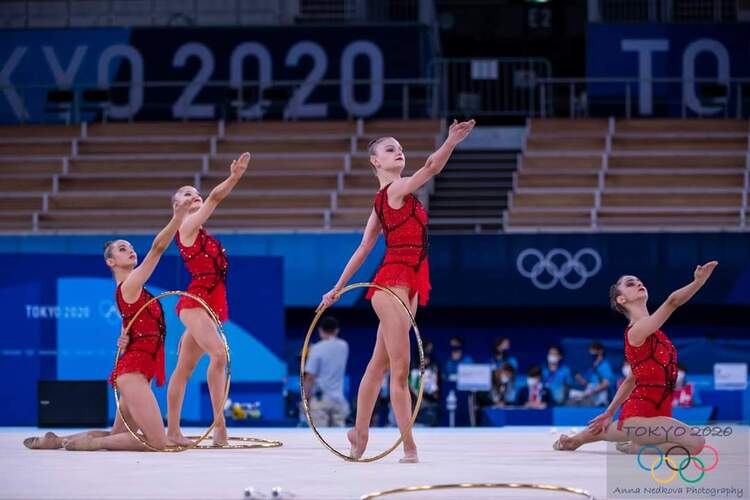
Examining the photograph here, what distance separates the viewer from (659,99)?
18.8 metres

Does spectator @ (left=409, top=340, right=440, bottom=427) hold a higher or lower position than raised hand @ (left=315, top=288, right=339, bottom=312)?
lower

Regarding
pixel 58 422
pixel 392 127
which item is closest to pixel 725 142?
pixel 392 127

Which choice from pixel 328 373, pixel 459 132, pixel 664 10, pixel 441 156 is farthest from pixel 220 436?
pixel 664 10

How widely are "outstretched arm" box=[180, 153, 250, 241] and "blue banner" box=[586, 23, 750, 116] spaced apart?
40.1 feet

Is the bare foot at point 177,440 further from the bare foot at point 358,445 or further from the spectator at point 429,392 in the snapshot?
the spectator at point 429,392

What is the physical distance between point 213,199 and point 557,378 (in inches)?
312

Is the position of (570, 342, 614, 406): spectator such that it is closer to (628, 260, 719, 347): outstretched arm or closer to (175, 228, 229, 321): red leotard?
(628, 260, 719, 347): outstretched arm

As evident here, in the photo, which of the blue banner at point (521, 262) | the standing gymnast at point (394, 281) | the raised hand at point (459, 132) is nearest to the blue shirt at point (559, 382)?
the blue banner at point (521, 262)

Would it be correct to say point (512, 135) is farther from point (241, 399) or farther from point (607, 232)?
point (241, 399)

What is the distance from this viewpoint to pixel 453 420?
→ 48.8 ft

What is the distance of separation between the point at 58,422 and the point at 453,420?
16.9ft

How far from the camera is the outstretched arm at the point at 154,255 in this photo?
6.82m

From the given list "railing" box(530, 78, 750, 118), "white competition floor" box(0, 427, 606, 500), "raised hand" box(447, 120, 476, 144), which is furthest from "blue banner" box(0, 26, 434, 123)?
"raised hand" box(447, 120, 476, 144)

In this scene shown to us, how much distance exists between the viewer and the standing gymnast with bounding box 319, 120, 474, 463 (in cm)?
644
